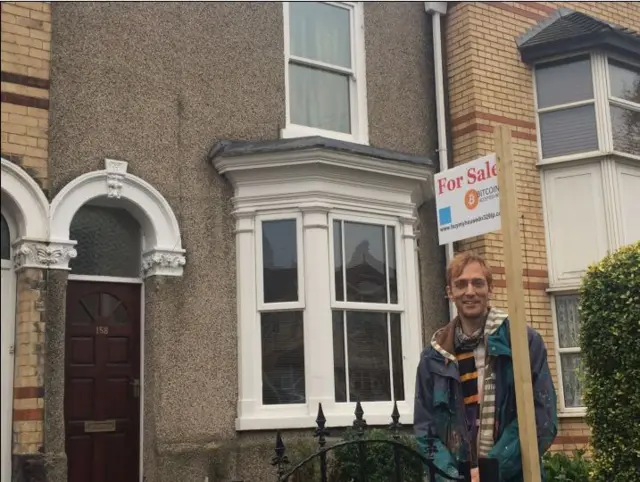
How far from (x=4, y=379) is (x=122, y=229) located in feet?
5.87

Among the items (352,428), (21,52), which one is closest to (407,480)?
(352,428)

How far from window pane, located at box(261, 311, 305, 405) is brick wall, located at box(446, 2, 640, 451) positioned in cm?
255

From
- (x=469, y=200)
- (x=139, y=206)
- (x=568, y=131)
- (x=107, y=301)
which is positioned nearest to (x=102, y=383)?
(x=107, y=301)

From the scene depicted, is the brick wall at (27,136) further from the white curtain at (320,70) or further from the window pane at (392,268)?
the window pane at (392,268)

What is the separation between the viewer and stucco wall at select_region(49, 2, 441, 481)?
7129mm

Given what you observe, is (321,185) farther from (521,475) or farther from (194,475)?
(521,475)

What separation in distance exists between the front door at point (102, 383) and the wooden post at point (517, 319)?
464 centimetres

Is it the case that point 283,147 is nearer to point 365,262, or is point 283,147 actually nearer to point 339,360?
point 365,262

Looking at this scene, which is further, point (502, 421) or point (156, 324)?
point (156, 324)

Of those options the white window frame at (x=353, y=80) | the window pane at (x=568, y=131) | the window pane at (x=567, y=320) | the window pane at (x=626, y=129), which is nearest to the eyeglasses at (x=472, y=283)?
the white window frame at (x=353, y=80)

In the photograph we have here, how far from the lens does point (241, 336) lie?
765cm

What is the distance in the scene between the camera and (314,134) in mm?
8492

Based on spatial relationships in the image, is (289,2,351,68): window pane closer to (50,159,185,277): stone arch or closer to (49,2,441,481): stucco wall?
(49,2,441,481): stucco wall

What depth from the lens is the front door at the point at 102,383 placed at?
277 inches
